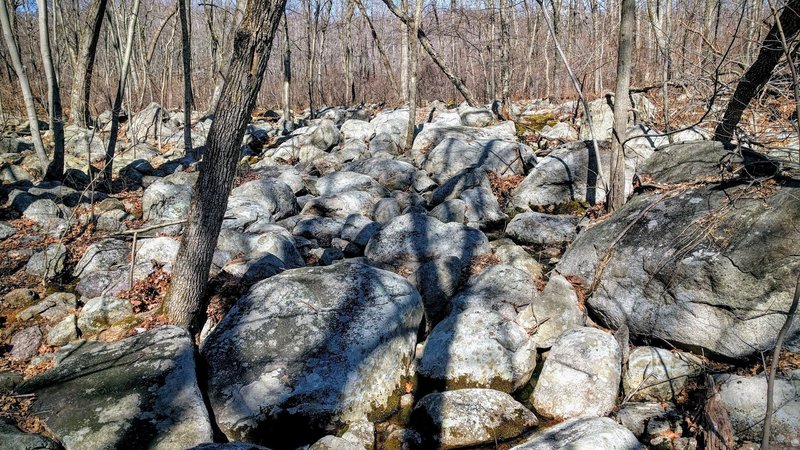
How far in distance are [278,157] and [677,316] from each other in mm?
11501

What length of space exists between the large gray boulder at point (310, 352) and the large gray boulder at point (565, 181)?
488 centimetres

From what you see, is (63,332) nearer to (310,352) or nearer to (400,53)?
(310,352)

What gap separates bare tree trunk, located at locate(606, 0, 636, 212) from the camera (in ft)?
22.1

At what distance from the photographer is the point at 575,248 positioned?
6.48m

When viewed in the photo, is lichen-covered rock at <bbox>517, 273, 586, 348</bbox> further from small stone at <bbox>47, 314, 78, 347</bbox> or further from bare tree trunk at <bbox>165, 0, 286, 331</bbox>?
small stone at <bbox>47, 314, 78, 347</bbox>

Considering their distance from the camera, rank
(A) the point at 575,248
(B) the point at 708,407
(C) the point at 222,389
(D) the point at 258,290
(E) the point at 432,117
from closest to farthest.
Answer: (B) the point at 708,407 < (C) the point at 222,389 < (D) the point at 258,290 < (A) the point at 575,248 < (E) the point at 432,117

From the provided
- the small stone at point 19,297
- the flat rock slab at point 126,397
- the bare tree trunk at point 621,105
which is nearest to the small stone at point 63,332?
the flat rock slab at point 126,397

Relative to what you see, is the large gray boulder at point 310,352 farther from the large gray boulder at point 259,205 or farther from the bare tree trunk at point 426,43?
the bare tree trunk at point 426,43

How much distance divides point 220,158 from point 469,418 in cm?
339

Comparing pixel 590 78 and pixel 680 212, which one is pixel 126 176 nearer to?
pixel 680 212

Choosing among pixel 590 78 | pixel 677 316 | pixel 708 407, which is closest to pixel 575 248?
pixel 677 316

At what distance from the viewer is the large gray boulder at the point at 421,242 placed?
6953 millimetres

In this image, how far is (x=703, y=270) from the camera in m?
4.88

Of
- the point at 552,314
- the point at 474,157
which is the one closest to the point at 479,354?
the point at 552,314
